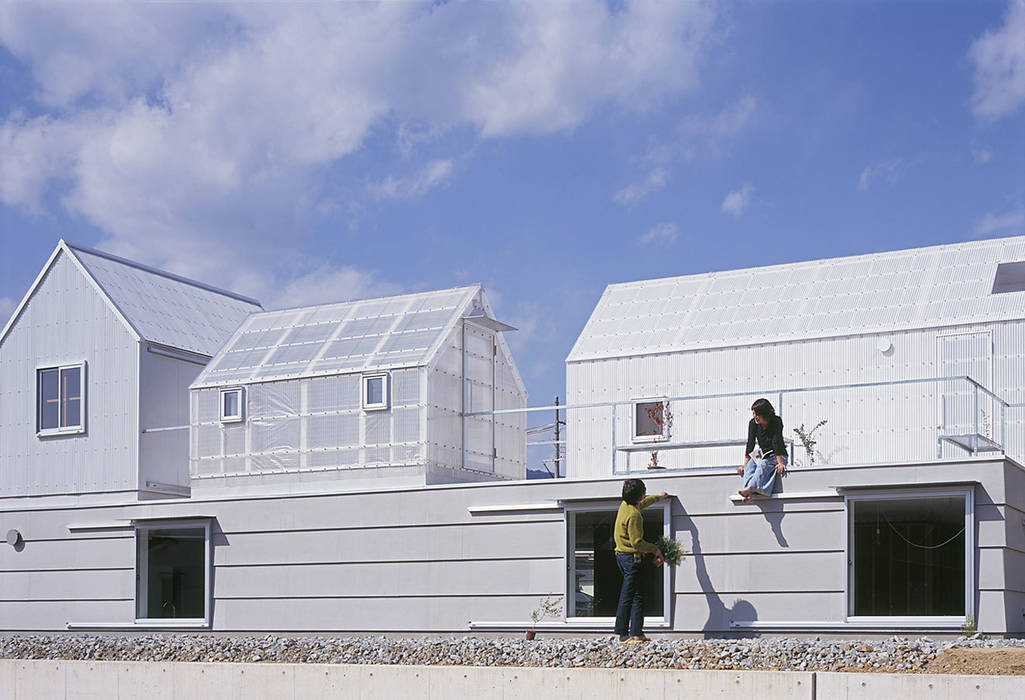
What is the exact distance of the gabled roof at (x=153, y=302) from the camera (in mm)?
23938

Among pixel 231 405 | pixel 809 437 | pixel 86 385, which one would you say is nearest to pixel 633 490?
pixel 809 437

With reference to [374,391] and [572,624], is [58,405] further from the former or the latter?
[572,624]

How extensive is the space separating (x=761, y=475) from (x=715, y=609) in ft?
6.17

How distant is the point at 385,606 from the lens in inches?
738

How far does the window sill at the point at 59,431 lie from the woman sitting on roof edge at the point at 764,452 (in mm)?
13199

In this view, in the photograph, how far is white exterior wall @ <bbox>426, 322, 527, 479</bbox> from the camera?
792 inches

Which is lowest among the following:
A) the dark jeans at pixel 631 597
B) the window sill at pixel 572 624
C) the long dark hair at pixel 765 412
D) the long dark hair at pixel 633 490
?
the window sill at pixel 572 624

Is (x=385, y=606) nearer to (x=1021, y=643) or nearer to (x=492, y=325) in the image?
(x=492, y=325)

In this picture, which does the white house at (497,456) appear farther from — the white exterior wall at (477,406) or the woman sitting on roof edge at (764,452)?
the woman sitting on roof edge at (764,452)

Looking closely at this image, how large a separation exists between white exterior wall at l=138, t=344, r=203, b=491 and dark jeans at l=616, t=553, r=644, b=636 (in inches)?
423

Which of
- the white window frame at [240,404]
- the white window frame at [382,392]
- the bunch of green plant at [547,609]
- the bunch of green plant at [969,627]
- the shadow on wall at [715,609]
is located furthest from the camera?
the white window frame at [240,404]

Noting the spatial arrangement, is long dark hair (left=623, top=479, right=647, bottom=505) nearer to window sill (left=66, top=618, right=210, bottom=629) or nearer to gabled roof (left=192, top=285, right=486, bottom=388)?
gabled roof (left=192, top=285, right=486, bottom=388)

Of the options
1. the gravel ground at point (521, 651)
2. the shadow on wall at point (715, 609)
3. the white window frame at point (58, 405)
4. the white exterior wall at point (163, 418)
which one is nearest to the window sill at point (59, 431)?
the white window frame at point (58, 405)

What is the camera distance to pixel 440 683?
13.7 m
